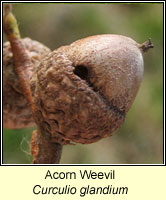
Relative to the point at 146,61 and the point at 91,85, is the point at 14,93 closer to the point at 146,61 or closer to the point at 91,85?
the point at 91,85

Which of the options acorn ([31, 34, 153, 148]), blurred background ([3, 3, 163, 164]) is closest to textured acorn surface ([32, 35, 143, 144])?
acorn ([31, 34, 153, 148])

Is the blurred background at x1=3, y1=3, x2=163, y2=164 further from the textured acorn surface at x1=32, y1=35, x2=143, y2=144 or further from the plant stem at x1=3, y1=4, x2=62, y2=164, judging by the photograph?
the textured acorn surface at x1=32, y1=35, x2=143, y2=144

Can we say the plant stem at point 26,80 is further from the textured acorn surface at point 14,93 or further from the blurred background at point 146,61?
the blurred background at point 146,61

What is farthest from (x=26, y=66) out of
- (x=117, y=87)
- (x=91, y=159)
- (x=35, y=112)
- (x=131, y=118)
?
(x=131, y=118)

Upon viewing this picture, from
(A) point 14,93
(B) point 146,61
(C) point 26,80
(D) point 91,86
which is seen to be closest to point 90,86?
(D) point 91,86

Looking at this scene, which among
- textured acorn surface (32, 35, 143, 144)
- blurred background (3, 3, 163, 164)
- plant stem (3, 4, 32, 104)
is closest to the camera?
textured acorn surface (32, 35, 143, 144)

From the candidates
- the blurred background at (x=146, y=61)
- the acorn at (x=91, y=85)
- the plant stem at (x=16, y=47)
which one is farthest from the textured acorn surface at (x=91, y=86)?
the blurred background at (x=146, y=61)

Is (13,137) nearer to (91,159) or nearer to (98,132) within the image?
(91,159)
